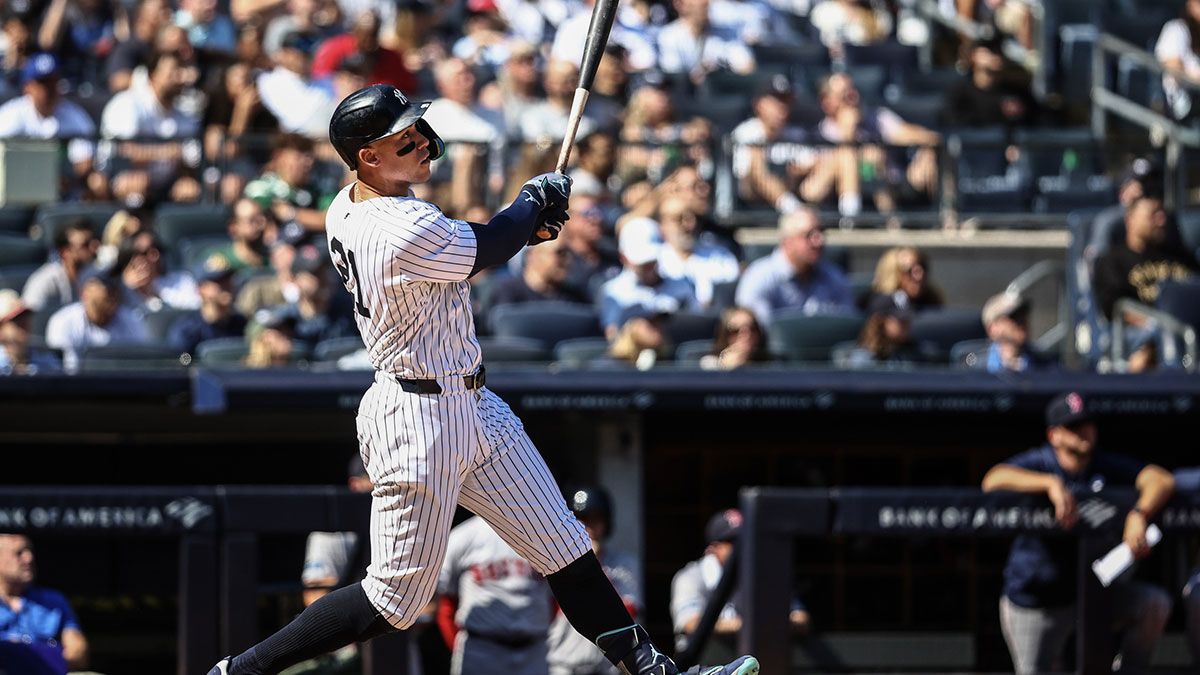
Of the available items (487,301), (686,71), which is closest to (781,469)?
(487,301)

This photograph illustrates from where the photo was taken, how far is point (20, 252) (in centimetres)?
893

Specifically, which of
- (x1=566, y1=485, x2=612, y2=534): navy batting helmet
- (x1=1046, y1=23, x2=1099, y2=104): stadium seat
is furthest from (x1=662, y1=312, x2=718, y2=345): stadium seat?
(x1=1046, y1=23, x2=1099, y2=104): stadium seat

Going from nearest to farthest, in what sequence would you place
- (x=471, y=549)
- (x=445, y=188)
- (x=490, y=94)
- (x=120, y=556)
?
(x=471, y=549), (x=120, y=556), (x=445, y=188), (x=490, y=94)

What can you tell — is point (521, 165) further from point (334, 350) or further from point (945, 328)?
point (945, 328)

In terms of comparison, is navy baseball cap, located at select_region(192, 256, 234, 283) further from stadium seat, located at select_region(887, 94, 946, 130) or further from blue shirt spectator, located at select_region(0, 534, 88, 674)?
stadium seat, located at select_region(887, 94, 946, 130)

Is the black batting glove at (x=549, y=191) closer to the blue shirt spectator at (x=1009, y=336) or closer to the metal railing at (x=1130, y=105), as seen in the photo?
the blue shirt spectator at (x=1009, y=336)

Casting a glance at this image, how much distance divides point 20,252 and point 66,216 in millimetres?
334

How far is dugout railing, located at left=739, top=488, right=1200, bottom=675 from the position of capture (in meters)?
5.96

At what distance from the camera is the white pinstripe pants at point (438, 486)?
4.05 meters

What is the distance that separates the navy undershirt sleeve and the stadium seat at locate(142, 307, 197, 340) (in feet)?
14.2

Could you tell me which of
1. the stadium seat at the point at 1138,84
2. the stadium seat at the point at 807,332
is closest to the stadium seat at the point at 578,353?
the stadium seat at the point at 807,332

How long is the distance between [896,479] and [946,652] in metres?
0.82

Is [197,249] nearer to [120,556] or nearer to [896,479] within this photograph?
[120,556]

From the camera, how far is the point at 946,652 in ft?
25.0
